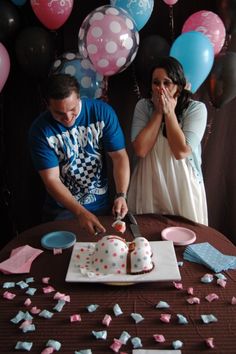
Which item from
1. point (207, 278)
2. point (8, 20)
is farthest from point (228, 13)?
point (207, 278)

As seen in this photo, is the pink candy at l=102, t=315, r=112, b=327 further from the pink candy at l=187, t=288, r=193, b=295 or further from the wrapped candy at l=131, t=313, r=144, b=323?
the pink candy at l=187, t=288, r=193, b=295

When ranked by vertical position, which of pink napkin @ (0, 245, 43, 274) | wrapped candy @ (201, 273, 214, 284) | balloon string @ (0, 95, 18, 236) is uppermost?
pink napkin @ (0, 245, 43, 274)

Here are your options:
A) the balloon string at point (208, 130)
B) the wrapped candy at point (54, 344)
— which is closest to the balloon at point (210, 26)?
the balloon string at point (208, 130)

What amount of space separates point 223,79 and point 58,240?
1158 mm

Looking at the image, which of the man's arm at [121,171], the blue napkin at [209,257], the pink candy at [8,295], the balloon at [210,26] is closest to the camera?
the pink candy at [8,295]

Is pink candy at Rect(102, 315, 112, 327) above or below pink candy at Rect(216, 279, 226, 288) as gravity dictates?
above

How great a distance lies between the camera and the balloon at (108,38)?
1730 millimetres

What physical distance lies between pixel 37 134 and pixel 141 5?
2.66 ft

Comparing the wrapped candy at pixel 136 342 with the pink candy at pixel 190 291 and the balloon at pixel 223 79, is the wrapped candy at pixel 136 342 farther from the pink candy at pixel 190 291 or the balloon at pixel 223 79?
the balloon at pixel 223 79

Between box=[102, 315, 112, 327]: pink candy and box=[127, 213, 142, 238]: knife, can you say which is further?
box=[127, 213, 142, 238]: knife

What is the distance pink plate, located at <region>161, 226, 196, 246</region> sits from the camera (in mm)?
1368

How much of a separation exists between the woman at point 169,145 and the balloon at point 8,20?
0.78 metres

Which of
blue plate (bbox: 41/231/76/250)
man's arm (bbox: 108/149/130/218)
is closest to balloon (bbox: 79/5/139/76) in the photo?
man's arm (bbox: 108/149/130/218)

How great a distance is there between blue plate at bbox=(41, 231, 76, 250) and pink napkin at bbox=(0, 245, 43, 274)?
5cm
